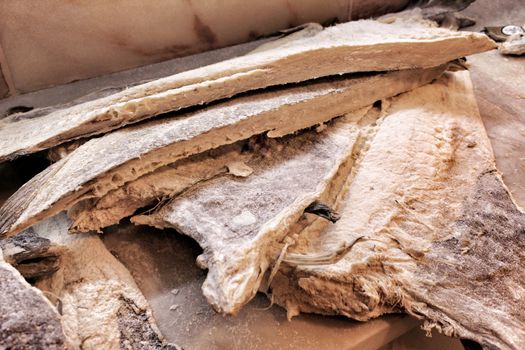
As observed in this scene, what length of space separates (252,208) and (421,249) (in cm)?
60

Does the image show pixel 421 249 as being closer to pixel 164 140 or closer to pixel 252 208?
pixel 252 208

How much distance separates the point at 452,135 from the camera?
204 centimetres

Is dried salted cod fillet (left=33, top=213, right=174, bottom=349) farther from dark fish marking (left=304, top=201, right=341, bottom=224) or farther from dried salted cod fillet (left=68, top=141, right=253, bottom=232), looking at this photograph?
dark fish marking (left=304, top=201, right=341, bottom=224)

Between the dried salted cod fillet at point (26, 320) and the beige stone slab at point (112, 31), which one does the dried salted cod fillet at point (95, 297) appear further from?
the beige stone slab at point (112, 31)

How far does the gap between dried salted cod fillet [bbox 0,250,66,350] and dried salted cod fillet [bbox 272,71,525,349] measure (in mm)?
684

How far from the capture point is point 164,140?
1.57m

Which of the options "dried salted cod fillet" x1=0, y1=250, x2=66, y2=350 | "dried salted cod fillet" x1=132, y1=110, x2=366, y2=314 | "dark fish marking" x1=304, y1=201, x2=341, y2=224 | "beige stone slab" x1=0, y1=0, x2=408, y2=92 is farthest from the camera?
"beige stone slab" x1=0, y1=0, x2=408, y2=92

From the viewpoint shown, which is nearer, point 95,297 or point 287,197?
point 95,297

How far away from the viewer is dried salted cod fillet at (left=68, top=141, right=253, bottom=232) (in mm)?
1539

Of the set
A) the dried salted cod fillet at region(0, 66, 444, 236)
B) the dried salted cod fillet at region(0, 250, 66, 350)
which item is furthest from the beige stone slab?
the dried salted cod fillet at region(0, 250, 66, 350)

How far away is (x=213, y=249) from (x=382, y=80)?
125 cm

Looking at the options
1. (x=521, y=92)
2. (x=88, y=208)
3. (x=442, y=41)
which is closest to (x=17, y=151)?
(x=88, y=208)

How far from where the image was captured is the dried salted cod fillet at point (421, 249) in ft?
4.58

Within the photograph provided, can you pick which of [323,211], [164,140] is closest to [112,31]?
[164,140]
